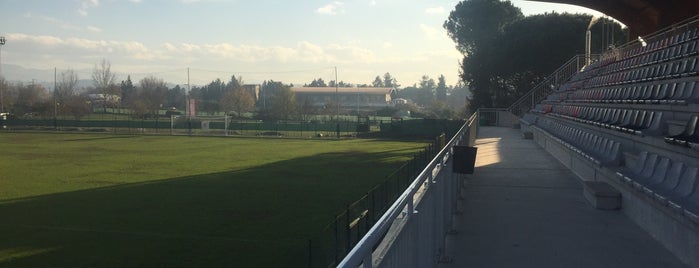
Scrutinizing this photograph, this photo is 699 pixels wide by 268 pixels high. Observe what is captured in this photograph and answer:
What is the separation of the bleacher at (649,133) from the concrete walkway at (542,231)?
1.20 feet

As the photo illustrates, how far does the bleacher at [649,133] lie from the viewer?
6.73 metres

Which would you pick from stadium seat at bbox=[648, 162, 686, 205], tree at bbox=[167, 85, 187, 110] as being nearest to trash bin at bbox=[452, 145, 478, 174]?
stadium seat at bbox=[648, 162, 686, 205]

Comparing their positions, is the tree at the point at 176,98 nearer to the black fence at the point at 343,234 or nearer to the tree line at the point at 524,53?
the tree line at the point at 524,53

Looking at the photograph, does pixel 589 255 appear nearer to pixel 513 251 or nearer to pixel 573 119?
pixel 513 251

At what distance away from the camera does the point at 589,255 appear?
6367mm

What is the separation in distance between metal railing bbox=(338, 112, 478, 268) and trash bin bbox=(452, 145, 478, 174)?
2.07 metres

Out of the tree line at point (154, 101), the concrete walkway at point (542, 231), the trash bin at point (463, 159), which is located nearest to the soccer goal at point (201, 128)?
the tree line at point (154, 101)

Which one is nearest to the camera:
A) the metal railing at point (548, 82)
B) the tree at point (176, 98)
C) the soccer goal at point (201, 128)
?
the metal railing at point (548, 82)

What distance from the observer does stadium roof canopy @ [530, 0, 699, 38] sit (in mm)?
21734

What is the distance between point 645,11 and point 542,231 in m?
21.9

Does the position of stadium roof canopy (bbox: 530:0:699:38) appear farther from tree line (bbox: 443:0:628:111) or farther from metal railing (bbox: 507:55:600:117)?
tree line (bbox: 443:0:628:111)

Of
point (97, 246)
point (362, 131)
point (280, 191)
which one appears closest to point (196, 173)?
point (280, 191)

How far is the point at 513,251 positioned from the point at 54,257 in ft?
24.7

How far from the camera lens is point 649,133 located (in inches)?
367
